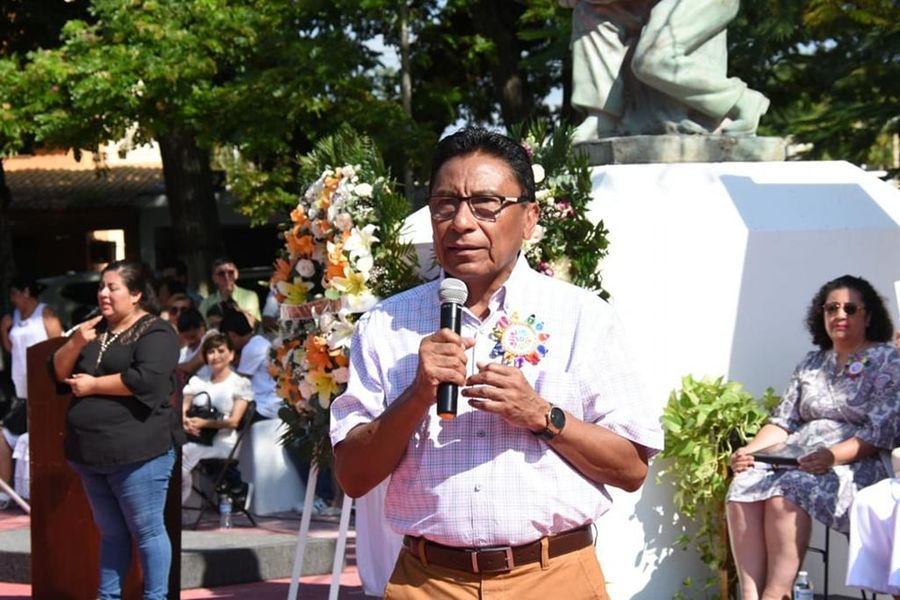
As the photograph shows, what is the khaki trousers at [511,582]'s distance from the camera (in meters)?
3.70

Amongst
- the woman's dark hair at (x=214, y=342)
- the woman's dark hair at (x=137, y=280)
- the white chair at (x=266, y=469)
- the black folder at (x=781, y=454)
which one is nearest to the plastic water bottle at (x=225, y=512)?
the white chair at (x=266, y=469)

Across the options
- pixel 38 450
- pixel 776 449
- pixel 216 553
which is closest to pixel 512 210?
pixel 776 449

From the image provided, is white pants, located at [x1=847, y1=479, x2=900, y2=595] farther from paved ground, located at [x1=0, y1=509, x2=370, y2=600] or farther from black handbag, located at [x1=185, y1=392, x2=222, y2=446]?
black handbag, located at [x1=185, y1=392, x2=222, y2=446]

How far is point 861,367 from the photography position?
7.33 metres

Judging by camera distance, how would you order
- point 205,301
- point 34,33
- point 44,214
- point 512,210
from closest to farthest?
point 512,210 < point 205,301 < point 34,33 < point 44,214

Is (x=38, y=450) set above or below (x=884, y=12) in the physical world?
below

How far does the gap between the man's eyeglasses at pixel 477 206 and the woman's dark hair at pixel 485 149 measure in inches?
3.8

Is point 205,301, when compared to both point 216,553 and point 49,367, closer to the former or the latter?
point 216,553

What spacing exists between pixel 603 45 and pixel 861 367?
96.1 inches

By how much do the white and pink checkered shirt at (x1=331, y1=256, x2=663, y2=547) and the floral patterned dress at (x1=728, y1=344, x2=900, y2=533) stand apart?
3682mm

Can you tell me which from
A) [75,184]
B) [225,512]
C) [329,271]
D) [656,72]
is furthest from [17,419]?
[75,184]

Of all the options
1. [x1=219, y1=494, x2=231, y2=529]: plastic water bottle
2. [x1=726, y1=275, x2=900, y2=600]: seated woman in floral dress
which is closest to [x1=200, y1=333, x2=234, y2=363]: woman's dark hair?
[x1=219, y1=494, x2=231, y2=529]: plastic water bottle

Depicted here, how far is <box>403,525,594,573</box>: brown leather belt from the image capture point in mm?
3688

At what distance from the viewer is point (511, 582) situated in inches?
146
